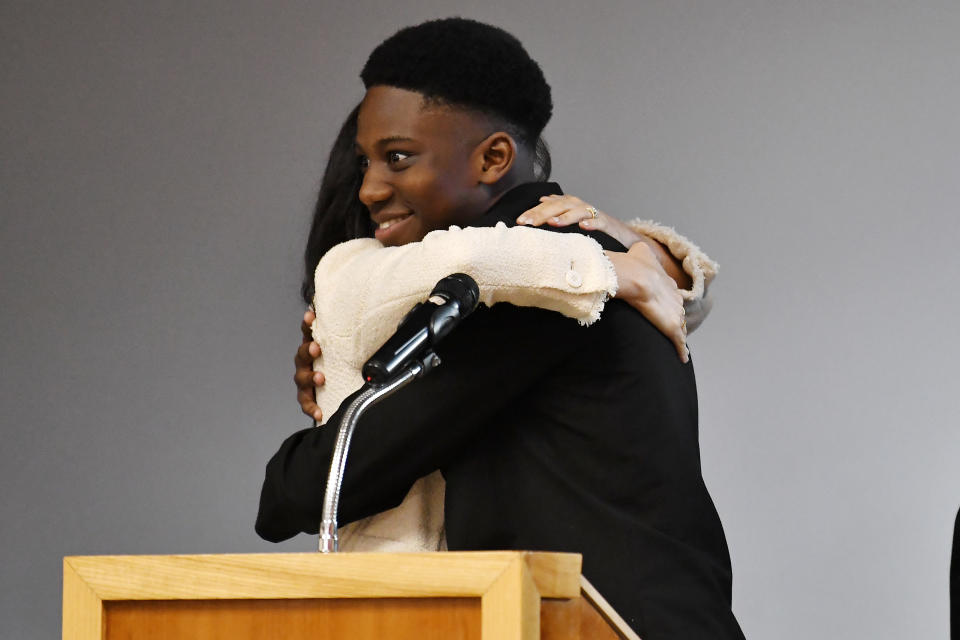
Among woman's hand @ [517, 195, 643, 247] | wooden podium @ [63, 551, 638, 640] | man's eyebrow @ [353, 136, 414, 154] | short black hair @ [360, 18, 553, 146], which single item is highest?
short black hair @ [360, 18, 553, 146]

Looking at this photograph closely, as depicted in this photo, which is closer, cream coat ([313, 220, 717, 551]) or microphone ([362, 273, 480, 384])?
microphone ([362, 273, 480, 384])

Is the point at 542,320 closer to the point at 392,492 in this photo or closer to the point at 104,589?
the point at 392,492

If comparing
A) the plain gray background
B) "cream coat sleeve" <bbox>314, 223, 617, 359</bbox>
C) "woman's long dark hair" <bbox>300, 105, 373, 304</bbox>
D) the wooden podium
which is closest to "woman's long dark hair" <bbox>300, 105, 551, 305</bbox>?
"woman's long dark hair" <bbox>300, 105, 373, 304</bbox>

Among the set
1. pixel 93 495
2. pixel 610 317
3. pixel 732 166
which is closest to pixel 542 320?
pixel 610 317

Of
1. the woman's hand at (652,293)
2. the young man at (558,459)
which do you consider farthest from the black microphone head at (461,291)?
the woman's hand at (652,293)

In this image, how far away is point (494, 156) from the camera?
169cm

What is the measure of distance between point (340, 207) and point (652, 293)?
0.52m

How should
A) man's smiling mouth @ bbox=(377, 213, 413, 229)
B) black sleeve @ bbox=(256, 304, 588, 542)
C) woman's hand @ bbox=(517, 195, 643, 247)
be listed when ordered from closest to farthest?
black sleeve @ bbox=(256, 304, 588, 542), woman's hand @ bbox=(517, 195, 643, 247), man's smiling mouth @ bbox=(377, 213, 413, 229)

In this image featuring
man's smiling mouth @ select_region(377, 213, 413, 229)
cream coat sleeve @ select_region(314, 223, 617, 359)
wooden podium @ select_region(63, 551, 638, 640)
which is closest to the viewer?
wooden podium @ select_region(63, 551, 638, 640)

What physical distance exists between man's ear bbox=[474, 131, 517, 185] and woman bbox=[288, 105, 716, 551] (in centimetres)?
8

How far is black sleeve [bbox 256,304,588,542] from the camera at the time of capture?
1458mm

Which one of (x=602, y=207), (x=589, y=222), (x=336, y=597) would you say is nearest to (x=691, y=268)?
(x=589, y=222)

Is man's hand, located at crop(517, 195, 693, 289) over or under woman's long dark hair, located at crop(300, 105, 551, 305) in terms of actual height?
under

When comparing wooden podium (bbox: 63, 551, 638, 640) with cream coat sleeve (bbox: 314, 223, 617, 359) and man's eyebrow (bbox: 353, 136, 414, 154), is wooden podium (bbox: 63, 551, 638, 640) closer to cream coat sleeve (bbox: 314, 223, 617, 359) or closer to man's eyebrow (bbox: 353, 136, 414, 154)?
cream coat sleeve (bbox: 314, 223, 617, 359)
